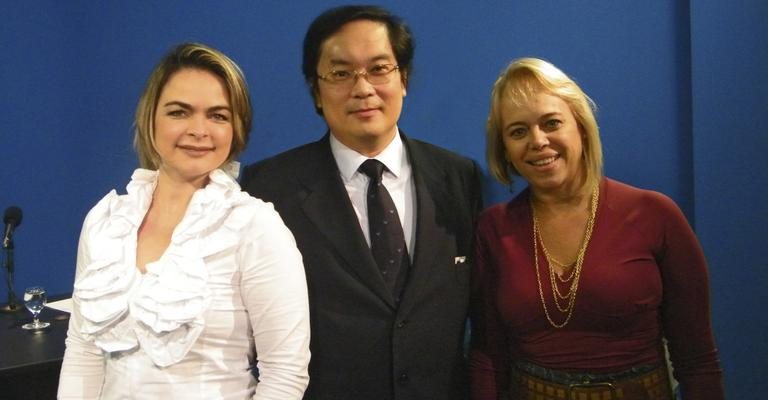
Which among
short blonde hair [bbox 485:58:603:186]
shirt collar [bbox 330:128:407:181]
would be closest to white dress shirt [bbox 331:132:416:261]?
shirt collar [bbox 330:128:407:181]

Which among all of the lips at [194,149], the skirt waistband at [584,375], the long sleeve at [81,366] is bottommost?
the skirt waistband at [584,375]

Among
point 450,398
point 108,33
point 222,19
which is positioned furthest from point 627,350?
point 108,33

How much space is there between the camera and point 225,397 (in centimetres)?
140

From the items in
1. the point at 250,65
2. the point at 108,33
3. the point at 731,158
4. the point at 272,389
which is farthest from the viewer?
the point at 108,33

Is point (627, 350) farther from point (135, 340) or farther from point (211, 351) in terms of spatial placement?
point (135, 340)

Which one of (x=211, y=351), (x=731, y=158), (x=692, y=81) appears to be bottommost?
(x=211, y=351)

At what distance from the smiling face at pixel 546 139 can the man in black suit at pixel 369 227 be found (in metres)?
0.24

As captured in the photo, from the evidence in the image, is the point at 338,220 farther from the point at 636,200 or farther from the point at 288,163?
the point at 636,200

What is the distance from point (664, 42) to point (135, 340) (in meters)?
1.77

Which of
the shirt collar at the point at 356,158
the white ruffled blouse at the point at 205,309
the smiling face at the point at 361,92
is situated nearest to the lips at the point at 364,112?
the smiling face at the point at 361,92

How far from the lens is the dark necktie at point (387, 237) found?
1647 millimetres

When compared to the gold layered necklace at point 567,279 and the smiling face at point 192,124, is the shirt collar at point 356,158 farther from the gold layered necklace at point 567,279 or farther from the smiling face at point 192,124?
the gold layered necklace at point 567,279

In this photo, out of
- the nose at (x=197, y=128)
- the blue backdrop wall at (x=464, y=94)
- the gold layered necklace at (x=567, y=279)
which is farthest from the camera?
the blue backdrop wall at (x=464, y=94)

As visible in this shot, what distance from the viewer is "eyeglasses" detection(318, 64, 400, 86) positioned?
169 centimetres
